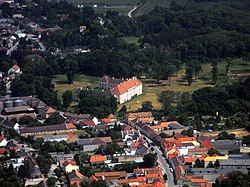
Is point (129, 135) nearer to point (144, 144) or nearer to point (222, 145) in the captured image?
point (144, 144)

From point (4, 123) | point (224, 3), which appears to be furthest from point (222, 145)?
point (224, 3)

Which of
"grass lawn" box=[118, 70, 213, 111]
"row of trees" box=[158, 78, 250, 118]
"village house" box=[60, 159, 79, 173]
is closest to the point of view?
"village house" box=[60, 159, 79, 173]

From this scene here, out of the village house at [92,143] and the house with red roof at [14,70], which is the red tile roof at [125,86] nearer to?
the village house at [92,143]

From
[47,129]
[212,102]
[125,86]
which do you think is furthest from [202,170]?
[125,86]

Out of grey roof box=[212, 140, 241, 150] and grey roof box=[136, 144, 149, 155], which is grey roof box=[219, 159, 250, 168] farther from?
grey roof box=[136, 144, 149, 155]

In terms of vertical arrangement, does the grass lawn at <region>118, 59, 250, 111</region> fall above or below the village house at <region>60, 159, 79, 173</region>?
below

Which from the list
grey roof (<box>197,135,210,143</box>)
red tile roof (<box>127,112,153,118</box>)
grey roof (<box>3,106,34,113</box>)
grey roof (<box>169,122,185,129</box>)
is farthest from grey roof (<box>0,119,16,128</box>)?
grey roof (<box>197,135,210,143</box>)
